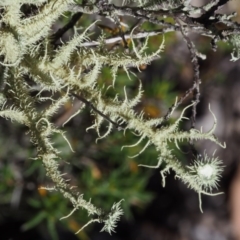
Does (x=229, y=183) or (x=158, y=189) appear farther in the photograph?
(x=229, y=183)

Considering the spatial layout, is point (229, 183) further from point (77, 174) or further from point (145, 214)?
point (77, 174)

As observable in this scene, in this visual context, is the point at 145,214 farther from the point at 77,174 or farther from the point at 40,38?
the point at 40,38

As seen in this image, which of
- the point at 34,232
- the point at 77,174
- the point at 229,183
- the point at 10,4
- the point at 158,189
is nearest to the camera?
the point at 10,4

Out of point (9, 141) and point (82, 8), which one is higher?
point (82, 8)

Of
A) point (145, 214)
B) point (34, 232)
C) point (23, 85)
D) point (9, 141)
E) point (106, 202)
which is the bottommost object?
point (145, 214)

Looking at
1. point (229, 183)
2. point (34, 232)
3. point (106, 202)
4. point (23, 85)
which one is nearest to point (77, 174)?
point (106, 202)

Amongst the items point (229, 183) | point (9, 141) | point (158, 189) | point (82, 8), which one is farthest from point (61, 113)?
point (229, 183)

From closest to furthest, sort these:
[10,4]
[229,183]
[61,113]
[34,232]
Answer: [10,4]
[61,113]
[34,232]
[229,183]
